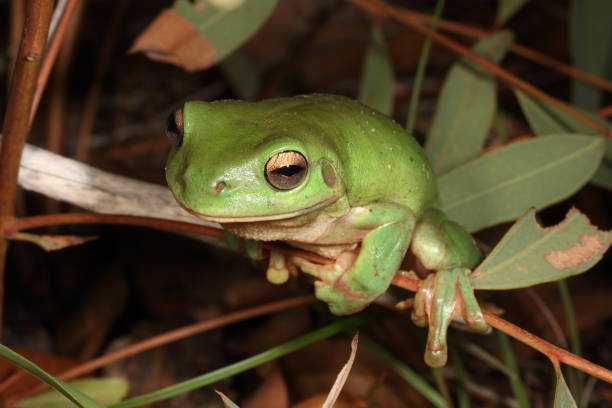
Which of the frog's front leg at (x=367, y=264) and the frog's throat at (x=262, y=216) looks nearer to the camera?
the frog's throat at (x=262, y=216)

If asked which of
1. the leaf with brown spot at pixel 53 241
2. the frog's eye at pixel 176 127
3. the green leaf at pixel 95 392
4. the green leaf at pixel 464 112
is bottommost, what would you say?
the green leaf at pixel 95 392

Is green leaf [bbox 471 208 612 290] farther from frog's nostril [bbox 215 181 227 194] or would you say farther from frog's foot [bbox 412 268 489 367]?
frog's nostril [bbox 215 181 227 194]

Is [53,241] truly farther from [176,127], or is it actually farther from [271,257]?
[271,257]

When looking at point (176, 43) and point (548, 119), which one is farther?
point (548, 119)

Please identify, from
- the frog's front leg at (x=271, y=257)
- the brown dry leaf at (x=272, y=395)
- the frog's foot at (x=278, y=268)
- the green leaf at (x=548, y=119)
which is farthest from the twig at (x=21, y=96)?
the green leaf at (x=548, y=119)

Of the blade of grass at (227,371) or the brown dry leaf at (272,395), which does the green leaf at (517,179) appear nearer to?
the blade of grass at (227,371)

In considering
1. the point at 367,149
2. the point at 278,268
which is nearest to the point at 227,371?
the point at 278,268

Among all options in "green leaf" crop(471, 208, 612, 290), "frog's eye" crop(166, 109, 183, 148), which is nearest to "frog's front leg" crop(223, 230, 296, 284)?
"frog's eye" crop(166, 109, 183, 148)
